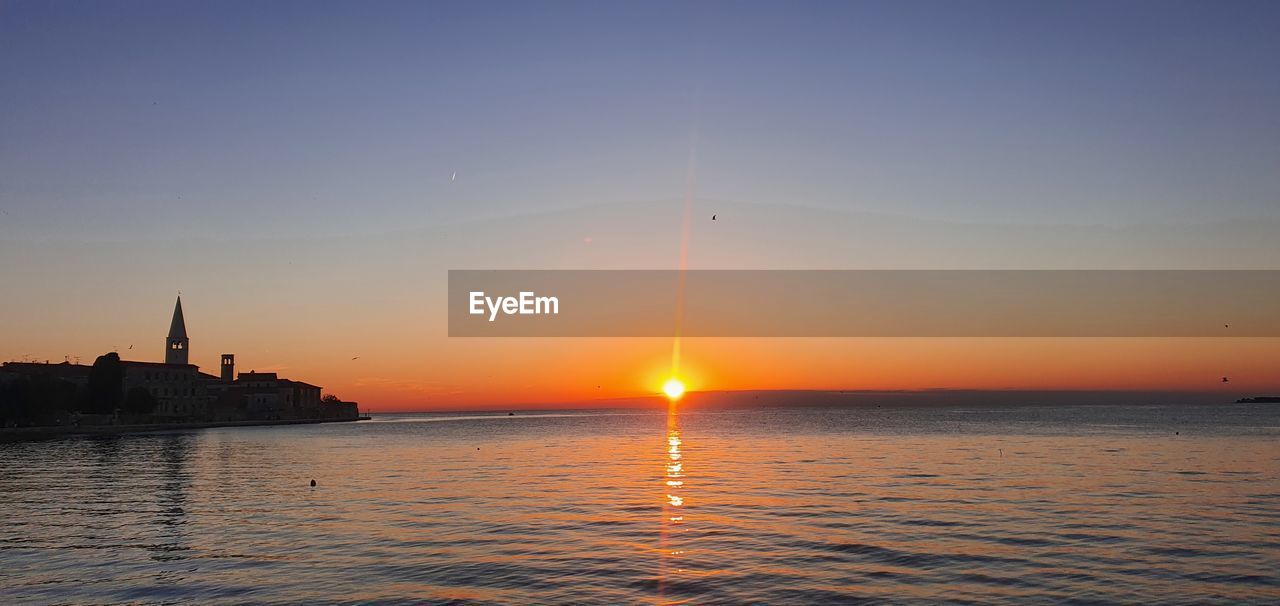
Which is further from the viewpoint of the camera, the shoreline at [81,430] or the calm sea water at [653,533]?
the shoreline at [81,430]

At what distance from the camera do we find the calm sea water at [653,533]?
25.6 m

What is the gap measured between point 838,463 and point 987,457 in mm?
14537

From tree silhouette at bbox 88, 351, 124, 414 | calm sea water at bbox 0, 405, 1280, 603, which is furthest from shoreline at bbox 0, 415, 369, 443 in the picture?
calm sea water at bbox 0, 405, 1280, 603

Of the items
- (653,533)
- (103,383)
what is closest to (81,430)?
(103,383)

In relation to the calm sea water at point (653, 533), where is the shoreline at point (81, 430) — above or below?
below

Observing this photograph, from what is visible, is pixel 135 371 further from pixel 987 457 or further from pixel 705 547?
pixel 705 547

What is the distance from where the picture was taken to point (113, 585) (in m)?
26.1

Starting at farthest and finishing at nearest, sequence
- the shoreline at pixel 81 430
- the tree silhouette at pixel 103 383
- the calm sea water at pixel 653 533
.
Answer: the tree silhouette at pixel 103 383, the shoreline at pixel 81 430, the calm sea water at pixel 653 533

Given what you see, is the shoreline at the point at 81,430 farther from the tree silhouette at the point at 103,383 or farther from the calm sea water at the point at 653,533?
the calm sea water at the point at 653,533

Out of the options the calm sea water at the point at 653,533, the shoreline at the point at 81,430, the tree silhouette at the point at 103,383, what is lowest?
the shoreline at the point at 81,430

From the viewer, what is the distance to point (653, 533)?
117 ft

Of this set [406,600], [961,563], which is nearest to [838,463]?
[961,563]

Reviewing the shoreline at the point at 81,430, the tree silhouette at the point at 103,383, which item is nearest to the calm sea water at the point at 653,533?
the shoreline at the point at 81,430

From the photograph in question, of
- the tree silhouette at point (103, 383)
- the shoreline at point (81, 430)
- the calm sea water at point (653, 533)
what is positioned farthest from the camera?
the tree silhouette at point (103, 383)
